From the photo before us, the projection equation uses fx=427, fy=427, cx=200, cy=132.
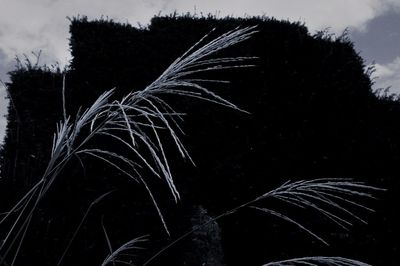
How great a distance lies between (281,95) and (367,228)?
5.92 ft

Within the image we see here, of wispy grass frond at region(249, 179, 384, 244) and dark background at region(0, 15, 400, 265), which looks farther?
dark background at region(0, 15, 400, 265)

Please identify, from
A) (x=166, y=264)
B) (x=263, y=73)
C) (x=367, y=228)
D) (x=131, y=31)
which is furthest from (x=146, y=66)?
(x=367, y=228)

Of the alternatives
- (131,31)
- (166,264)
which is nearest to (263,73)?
(131,31)

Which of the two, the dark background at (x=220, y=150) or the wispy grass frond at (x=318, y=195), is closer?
the wispy grass frond at (x=318, y=195)

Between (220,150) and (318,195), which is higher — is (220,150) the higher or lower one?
the higher one

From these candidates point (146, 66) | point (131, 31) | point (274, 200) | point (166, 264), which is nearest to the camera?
point (166, 264)

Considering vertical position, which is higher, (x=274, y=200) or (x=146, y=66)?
(x=146, y=66)

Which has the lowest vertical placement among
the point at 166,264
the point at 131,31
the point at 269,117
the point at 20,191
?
the point at 166,264

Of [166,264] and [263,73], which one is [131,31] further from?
[166,264]

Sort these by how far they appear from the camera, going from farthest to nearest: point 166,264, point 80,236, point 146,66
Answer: point 146,66 → point 166,264 → point 80,236

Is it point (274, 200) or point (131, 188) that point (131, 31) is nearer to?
point (131, 188)

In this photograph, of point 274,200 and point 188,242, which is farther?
point 274,200

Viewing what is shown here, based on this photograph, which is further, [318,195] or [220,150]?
[220,150]

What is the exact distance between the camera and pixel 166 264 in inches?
158
